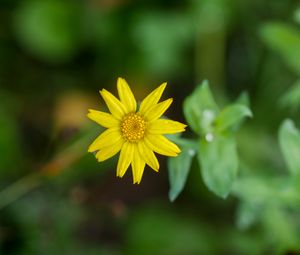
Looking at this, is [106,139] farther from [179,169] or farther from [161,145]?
[179,169]

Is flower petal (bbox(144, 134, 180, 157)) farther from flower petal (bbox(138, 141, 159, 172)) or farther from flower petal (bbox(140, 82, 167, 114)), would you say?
flower petal (bbox(140, 82, 167, 114))

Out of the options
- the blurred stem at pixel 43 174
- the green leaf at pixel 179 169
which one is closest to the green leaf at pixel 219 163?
the green leaf at pixel 179 169

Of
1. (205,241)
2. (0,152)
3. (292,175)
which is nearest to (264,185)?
(292,175)

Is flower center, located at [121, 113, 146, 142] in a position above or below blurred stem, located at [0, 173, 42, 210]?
above

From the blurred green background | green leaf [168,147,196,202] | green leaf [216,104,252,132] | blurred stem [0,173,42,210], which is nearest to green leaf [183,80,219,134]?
green leaf [216,104,252,132]

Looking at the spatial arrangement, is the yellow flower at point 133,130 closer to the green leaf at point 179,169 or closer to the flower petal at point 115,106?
the flower petal at point 115,106

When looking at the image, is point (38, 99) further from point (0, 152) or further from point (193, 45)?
point (193, 45)

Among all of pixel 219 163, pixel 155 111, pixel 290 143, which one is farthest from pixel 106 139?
pixel 290 143
